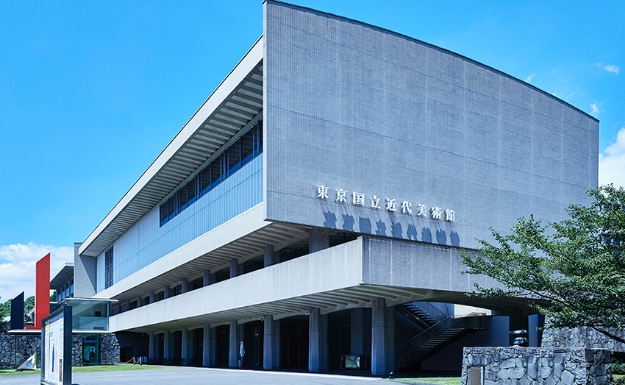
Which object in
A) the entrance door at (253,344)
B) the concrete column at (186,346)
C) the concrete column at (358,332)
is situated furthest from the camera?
the concrete column at (186,346)

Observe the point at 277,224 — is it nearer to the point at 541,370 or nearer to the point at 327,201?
the point at 327,201

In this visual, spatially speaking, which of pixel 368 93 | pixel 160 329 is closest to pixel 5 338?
pixel 160 329

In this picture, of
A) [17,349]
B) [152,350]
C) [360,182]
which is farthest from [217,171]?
[152,350]

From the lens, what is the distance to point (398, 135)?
36188 mm

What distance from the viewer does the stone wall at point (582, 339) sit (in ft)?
73.1

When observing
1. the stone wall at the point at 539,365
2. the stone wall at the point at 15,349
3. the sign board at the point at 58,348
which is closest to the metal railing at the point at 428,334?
the stone wall at the point at 539,365

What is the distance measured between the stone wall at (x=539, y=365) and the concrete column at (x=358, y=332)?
72.7 feet

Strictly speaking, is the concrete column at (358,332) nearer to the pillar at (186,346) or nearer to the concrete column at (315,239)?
the concrete column at (315,239)

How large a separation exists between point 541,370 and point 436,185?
20804 mm

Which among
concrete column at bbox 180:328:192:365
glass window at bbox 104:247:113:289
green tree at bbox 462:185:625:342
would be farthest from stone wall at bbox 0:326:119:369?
green tree at bbox 462:185:625:342

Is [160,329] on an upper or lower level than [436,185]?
lower

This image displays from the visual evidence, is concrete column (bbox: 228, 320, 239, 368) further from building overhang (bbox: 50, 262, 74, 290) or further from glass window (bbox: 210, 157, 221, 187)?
building overhang (bbox: 50, 262, 74, 290)

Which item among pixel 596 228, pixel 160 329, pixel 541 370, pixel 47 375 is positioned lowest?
pixel 160 329

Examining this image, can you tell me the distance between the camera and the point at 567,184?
4481cm
